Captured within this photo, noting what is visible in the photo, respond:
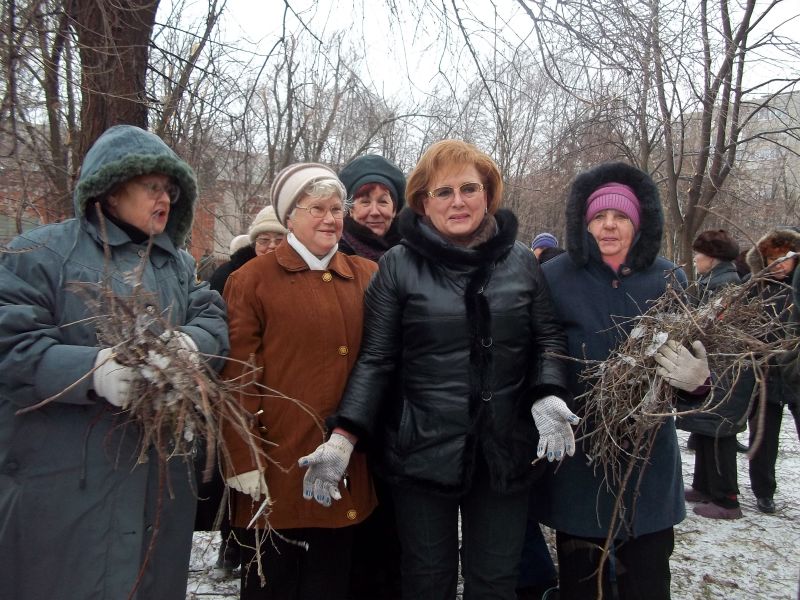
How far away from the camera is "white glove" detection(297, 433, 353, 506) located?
2010 mm

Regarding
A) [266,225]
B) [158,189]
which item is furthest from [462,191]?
[266,225]

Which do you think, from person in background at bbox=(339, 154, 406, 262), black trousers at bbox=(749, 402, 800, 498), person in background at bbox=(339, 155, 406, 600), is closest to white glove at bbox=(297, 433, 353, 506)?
person in background at bbox=(339, 155, 406, 600)

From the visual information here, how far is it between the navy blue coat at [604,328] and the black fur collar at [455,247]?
0.94 feet

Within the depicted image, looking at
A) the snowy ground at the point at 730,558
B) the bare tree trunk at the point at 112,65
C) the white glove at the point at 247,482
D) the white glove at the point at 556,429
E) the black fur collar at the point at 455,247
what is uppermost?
the bare tree trunk at the point at 112,65

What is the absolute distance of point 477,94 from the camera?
4.00 meters

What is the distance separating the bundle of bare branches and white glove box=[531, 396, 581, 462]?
0.07 m

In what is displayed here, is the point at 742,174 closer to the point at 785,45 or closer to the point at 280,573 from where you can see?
the point at 785,45

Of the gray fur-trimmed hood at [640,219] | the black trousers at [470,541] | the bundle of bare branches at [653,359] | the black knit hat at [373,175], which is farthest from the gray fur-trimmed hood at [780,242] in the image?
the black trousers at [470,541]

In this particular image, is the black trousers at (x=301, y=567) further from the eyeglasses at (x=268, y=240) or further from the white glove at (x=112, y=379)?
the eyeglasses at (x=268, y=240)

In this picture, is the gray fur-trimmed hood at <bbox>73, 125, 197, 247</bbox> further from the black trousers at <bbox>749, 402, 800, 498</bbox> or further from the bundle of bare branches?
A: the black trousers at <bbox>749, 402, 800, 498</bbox>

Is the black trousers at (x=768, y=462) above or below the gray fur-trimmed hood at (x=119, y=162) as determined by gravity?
below

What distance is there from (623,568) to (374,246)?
1.87 meters

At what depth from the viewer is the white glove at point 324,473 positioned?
6.59 feet

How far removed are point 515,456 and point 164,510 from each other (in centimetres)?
127
